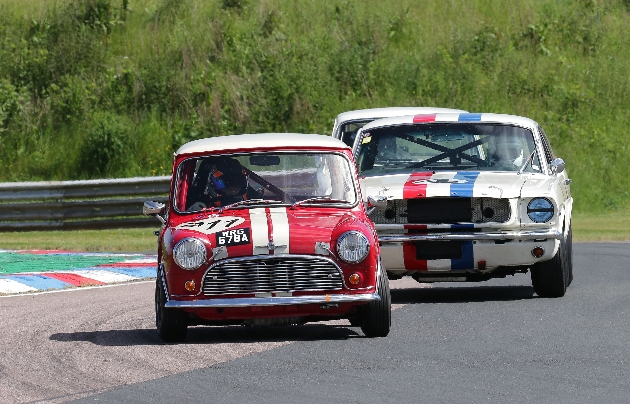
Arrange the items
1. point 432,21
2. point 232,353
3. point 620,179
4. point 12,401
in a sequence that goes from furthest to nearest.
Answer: point 432,21 < point 620,179 < point 232,353 < point 12,401

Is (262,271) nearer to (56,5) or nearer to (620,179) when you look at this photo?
(620,179)

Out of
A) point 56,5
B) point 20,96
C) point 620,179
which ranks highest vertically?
point 56,5

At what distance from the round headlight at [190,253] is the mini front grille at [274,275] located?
12cm

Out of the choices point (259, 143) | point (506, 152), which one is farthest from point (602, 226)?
point (259, 143)

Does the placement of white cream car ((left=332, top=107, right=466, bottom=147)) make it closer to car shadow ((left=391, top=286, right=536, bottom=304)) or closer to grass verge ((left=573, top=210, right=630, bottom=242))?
grass verge ((left=573, top=210, right=630, bottom=242))

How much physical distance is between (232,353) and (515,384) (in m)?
2.27

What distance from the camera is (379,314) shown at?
10180mm

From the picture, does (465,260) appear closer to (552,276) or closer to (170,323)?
(552,276)

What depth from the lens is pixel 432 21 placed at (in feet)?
121

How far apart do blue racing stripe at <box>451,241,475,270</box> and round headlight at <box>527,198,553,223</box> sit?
0.64m

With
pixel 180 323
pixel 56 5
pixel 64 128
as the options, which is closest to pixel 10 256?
pixel 180 323

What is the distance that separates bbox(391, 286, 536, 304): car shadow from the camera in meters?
13.3

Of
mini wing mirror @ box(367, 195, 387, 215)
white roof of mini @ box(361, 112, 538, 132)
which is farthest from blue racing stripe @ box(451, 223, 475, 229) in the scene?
white roof of mini @ box(361, 112, 538, 132)

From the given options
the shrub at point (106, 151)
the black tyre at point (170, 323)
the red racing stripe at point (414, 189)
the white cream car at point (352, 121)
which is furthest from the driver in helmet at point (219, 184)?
the shrub at point (106, 151)
